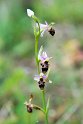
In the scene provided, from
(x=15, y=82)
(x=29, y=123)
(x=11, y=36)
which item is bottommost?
(x=29, y=123)

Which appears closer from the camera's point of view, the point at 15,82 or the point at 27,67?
the point at 15,82

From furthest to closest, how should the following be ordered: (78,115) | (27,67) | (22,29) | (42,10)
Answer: (42,10) < (22,29) < (27,67) < (78,115)

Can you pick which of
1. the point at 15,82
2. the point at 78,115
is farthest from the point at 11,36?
the point at 78,115

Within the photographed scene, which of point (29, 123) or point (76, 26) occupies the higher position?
point (76, 26)

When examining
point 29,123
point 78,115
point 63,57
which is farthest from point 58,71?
point 29,123

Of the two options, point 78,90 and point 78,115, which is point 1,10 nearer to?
point 78,90

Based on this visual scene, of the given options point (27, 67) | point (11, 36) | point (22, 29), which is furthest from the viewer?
point (22, 29)
